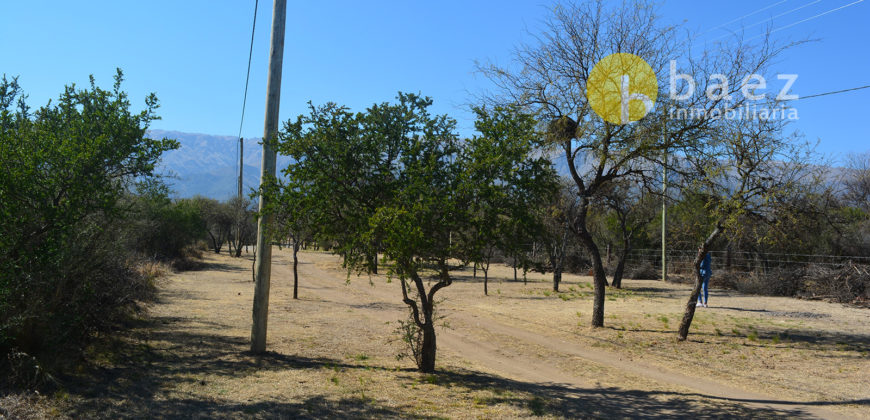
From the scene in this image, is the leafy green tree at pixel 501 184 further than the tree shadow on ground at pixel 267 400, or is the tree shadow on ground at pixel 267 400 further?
the leafy green tree at pixel 501 184

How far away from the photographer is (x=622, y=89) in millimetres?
11961

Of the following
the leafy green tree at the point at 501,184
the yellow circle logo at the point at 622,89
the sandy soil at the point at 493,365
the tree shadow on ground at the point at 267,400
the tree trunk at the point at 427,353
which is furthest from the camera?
the yellow circle logo at the point at 622,89

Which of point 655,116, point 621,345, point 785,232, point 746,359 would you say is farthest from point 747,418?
point 655,116

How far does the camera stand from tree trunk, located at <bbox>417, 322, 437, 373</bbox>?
27.2 ft

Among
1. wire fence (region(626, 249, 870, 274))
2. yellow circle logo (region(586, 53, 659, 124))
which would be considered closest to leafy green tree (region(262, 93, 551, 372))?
yellow circle logo (region(586, 53, 659, 124))

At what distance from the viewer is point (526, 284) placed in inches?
977

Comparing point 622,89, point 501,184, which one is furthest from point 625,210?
point 501,184

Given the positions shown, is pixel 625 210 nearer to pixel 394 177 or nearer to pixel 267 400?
pixel 394 177

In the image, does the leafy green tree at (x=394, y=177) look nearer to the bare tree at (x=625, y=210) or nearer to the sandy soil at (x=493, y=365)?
the sandy soil at (x=493, y=365)

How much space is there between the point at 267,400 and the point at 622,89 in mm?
9589

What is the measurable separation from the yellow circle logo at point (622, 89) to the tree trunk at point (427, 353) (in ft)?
21.6

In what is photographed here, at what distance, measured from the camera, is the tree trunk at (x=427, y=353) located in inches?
327

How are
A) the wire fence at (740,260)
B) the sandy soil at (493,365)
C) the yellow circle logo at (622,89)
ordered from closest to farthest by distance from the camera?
the sandy soil at (493,365) → the yellow circle logo at (622,89) → the wire fence at (740,260)

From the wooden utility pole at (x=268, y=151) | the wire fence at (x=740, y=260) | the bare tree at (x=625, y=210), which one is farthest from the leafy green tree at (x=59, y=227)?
the wire fence at (x=740, y=260)
